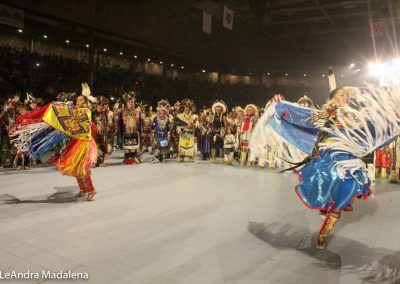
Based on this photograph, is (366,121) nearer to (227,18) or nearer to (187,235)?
(187,235)

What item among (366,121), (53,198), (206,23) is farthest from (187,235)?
(206,23)

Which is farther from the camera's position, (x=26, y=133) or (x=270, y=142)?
(x=26, y=133)

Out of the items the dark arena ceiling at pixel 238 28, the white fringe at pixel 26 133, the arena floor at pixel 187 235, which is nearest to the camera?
the arena floor at pixel 187 235

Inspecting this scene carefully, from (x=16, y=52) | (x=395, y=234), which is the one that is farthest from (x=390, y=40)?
(x=16, y=52)

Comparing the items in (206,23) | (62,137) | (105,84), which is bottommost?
(62,137)

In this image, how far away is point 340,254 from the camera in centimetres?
351

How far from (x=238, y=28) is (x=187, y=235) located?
64.9ft

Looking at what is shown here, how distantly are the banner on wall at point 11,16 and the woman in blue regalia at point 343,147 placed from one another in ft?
42.3

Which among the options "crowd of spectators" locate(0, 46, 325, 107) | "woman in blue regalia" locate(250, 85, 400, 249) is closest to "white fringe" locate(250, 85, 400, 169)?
"woman in blue regalia" locate(250, 85, 400, 249)

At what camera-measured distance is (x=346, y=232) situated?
13.9 feet

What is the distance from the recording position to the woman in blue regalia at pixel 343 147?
333 cm

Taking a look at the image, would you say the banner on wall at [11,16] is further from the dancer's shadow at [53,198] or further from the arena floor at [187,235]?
the dancer's shadow at [53,198]

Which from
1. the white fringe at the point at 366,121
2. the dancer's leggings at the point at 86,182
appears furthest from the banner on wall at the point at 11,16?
the white fringe at the point at 366,121

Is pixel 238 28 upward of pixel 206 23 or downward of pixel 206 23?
upward
